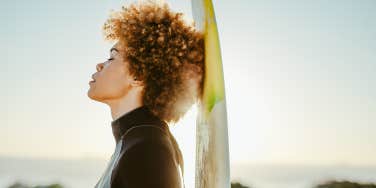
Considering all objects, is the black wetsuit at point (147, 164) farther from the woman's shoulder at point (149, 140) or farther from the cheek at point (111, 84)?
the cheek at point (111, 84)

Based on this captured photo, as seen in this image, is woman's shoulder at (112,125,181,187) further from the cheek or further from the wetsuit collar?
the cheek

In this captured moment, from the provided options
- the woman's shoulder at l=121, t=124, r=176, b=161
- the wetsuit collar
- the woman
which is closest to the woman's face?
the woman

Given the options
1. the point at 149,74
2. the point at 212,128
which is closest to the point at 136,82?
the point at 149,74

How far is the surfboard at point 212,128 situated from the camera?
239cm

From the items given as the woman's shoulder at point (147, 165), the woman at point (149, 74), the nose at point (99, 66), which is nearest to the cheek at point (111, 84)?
the woman at point (149, 74)

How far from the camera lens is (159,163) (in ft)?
4.88

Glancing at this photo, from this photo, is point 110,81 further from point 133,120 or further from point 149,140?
point 149,140

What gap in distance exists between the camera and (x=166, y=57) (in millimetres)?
2262

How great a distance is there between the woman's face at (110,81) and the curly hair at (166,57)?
0.16 feet

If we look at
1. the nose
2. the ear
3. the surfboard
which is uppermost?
the nose

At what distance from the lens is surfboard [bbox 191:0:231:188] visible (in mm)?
2391

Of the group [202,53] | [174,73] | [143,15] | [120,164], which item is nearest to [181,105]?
[174,73]

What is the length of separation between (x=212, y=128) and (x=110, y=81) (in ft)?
2.34

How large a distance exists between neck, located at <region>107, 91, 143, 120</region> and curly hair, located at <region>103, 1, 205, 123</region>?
0.04 metres
